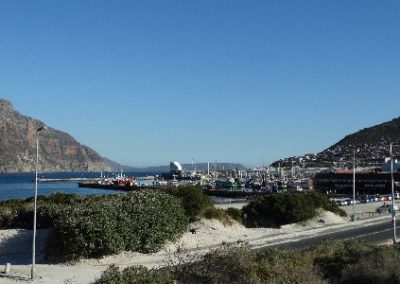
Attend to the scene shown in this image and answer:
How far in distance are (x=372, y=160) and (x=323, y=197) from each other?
116225mm

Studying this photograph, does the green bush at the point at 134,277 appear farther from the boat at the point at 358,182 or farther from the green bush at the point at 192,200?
the boat at the point at 358,182

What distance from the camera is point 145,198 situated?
34.1 metres

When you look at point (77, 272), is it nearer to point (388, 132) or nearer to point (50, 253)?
point (50, 253)

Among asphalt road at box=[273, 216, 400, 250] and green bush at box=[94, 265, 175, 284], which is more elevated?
green bush at box=[94, 265, 175, 284]

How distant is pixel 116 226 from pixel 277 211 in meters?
20.0

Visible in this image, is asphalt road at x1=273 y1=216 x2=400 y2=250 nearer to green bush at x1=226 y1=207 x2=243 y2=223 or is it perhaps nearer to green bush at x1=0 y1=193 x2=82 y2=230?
green bush at x1=226 y1=207 x2=243 y2=223

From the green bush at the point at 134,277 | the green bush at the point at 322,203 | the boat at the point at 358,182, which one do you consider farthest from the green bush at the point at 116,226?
the boat at the point at 358,182

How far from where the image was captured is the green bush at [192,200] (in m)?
40.9

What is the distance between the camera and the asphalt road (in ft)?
117

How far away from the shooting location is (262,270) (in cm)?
1691

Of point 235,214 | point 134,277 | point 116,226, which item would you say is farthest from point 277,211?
point 134,277

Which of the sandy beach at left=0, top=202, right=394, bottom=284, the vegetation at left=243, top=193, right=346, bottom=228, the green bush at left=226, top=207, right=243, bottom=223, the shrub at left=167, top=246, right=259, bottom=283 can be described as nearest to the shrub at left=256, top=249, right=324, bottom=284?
the shrub at left=167, top=246, right=259, bottom=283

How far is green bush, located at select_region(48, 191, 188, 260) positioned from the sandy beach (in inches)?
20.8

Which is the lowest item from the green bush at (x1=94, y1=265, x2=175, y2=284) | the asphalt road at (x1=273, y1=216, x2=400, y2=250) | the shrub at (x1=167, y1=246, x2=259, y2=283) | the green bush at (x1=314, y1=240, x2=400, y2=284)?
the asphalt road at (x1=273, y1=216, x2=400, y2=250)
